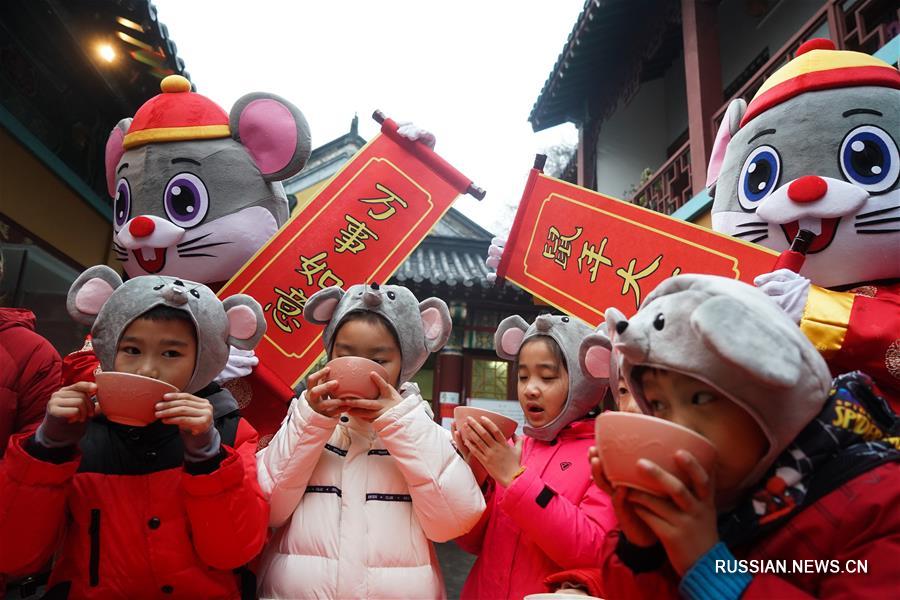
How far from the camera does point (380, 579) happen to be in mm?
1942

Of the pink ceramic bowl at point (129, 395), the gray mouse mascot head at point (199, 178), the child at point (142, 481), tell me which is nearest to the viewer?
the pink ceramic bowl at point (129, 395)

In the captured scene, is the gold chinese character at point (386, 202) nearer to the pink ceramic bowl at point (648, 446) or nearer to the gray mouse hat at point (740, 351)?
the gray mouse hat at point (740, 351)

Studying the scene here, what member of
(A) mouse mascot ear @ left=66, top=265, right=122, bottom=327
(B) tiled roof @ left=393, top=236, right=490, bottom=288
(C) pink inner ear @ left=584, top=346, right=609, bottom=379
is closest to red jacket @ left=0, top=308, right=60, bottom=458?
(A) mouse mascot ear @ left=66, top=265, right=122, bottom=327

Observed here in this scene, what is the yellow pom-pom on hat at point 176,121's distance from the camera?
3.33 metres

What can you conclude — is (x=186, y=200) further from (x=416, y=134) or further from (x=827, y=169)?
(x=827, y=169)

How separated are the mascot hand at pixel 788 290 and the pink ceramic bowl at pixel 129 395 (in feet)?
6.91

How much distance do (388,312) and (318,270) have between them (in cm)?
129

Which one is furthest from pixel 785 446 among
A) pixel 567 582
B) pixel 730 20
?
pixel 730 20

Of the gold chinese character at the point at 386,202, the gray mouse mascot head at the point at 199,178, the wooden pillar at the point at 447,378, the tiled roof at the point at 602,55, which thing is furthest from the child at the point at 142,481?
the tiled roof at the point at 602,55

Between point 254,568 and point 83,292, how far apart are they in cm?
124

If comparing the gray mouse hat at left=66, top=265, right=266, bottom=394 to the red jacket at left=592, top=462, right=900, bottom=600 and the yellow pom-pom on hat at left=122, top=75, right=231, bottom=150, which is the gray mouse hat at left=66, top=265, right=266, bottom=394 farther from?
the red jacket at left=592, top=462, right=900, bottom=600

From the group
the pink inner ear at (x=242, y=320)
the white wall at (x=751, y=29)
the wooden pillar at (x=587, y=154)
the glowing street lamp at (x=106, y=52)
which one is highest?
the white wall at (x=751, y=29)

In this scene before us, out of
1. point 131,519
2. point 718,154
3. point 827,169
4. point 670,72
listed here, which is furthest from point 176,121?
point 670,72

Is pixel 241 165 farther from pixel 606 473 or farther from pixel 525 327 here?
pixel 606 473
